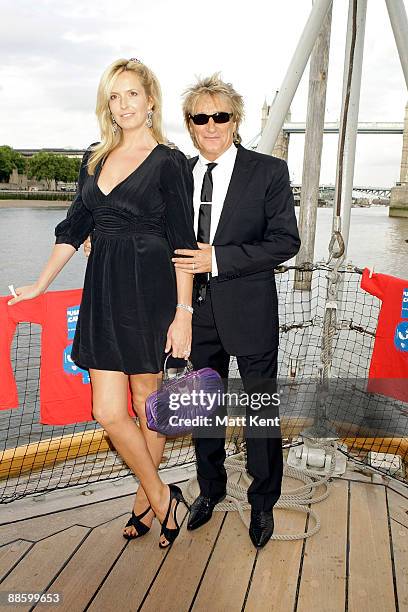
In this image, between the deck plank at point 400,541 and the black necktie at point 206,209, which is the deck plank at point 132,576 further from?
the black necktie at point 206,209

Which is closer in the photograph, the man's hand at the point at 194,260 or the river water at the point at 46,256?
the man's hand at the point at 194,260

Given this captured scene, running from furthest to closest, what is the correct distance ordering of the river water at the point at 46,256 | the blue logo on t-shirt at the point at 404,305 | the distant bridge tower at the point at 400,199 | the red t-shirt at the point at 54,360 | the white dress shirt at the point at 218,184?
the distant bridge tower at the point at 400,199 → the river water at the point at 46,256 → the blue logo on t-shirt at the point at 404,305 → the red t-shirt at the point at 54,360 → the white dress shirt at the point at 218,184

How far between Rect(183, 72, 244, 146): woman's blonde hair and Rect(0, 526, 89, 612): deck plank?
1972 millimetres

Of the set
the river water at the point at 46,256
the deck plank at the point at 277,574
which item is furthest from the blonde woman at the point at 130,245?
the river water at the point at 46,256

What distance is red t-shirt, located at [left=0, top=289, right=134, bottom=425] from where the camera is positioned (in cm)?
318

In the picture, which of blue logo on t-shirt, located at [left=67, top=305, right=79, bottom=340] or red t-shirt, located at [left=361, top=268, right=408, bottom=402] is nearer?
blue logo on t-shirt, located at [left=67, top=305, right=79, bottom=340]

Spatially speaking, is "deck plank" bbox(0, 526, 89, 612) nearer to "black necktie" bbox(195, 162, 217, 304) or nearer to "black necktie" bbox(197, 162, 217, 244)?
"black necktie" bbox(195, 162, 217, 304)

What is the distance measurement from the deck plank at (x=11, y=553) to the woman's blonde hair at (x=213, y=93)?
80.0 inches

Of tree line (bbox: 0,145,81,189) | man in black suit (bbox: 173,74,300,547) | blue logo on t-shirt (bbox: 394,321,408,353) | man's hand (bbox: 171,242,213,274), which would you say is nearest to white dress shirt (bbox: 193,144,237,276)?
man in black suit (bbox: 173,74,300,547)

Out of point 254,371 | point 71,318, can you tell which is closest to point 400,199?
point 71,318

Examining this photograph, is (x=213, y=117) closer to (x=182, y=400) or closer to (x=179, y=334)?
(x=179, y=334)

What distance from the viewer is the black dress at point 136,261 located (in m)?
2.42

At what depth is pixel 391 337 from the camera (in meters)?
3.64

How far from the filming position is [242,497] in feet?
10.5
